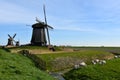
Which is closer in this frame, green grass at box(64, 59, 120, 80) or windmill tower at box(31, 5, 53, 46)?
green grass at box(64, 59, 120, 80)

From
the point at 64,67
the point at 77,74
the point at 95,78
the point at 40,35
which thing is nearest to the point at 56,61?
the point at 64,67

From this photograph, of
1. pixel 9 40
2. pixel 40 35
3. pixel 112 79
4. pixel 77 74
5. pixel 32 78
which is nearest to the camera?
pixel 32 78

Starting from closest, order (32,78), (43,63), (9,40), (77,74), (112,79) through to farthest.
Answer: (32,78)
(112,79)
(77,74)
(43,63)
(9,40)

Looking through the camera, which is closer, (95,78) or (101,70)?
(95,78)

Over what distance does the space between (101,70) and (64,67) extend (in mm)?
13904

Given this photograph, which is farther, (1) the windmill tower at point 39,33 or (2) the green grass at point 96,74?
(1) the windmill tower at point 39,33

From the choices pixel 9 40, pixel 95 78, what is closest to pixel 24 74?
pixel 95 78

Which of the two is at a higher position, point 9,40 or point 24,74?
point 9,40

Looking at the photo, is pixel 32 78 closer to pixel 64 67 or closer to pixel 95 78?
pixel 95 78

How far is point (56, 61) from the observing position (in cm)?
4572

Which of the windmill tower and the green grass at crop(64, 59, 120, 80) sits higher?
the windmill tower

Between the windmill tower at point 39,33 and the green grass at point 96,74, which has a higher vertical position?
the windmill tower at point 39,33

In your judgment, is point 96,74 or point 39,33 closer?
point 96,74

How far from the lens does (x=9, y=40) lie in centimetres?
8519
